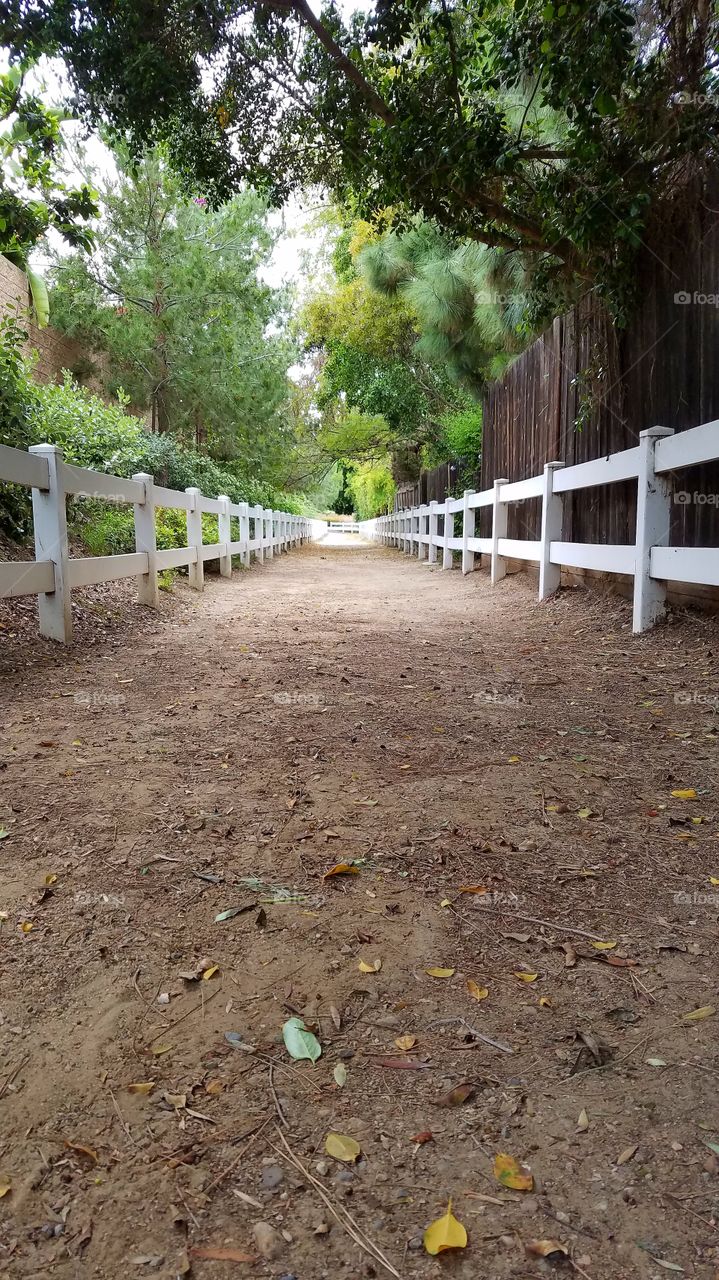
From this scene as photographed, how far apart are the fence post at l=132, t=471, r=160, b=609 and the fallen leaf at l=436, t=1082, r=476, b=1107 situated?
593cm

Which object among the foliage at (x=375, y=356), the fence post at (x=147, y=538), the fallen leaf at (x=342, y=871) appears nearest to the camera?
the fallen leaf at (x=342, y=871)

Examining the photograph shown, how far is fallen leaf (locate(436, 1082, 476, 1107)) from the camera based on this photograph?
136cm

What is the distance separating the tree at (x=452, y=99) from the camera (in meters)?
4.48

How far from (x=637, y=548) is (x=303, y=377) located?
22.7 meters

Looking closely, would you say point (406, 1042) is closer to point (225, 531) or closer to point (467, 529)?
point (467, 529)

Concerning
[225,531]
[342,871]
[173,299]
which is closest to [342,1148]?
[342,871]

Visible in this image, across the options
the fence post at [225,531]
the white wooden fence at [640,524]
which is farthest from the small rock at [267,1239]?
the fence post at [225,531]

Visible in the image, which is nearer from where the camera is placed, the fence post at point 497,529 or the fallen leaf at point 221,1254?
the fallen leaf at point 221,1254

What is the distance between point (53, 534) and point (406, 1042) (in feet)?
13.5

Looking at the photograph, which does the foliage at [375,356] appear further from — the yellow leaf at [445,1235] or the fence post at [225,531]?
the yellow leaf at [445,1235]

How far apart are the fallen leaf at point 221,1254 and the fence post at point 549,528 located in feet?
20.1

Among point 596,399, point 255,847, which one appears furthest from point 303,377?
point 255,847

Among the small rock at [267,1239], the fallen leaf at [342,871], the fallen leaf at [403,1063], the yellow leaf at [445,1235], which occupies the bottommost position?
the small rock at [267,1239]

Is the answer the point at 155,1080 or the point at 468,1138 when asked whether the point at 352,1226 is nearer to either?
the point at 468,1138
